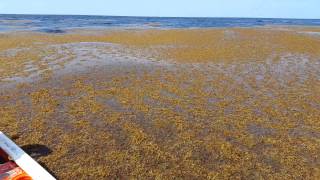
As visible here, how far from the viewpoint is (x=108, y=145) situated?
380 inches

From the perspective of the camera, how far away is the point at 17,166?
6820 millimetres

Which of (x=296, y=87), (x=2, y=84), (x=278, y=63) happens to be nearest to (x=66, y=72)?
(x=2, y=84)

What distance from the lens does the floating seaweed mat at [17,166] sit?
6.35 m

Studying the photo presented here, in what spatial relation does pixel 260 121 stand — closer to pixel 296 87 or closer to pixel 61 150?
pixel 296 87

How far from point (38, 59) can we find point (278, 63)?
18200 mm

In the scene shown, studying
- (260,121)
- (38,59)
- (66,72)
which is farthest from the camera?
(38,59)

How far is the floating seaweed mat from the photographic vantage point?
20.8 feet

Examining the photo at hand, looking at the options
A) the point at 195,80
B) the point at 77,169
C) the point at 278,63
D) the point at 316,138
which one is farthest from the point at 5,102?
the point at 278,63

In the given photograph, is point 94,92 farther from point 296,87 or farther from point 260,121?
point 296,87

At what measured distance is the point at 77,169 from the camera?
8.20 meters

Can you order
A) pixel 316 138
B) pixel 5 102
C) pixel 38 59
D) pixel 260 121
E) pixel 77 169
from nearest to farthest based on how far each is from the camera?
pixel 77 169, pixel 316 138, pixel 260 121, pixel 5 102, pixel 38 59

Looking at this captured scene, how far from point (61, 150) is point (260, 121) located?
24.2ft

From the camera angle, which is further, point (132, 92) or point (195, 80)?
point (195, 80)

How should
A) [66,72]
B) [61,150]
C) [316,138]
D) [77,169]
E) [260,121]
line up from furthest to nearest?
1. [66,72]
2. [260,121]
3. [316,138]
4. [61,150]
5. [77,169]
